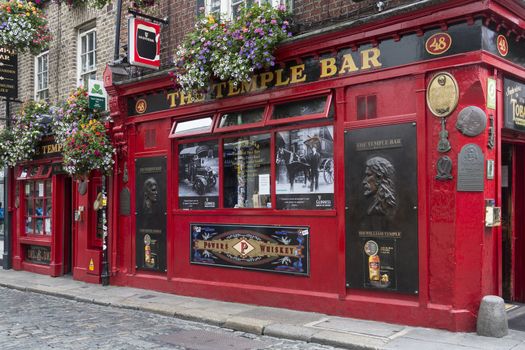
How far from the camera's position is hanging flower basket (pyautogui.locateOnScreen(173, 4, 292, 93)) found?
8.41 meters

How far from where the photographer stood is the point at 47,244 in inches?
548

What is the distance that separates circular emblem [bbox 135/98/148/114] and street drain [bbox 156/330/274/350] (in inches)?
202

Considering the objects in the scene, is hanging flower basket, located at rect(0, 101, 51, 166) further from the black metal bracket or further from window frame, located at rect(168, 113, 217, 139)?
window frame, located at rect(168, 113, 217, 139)

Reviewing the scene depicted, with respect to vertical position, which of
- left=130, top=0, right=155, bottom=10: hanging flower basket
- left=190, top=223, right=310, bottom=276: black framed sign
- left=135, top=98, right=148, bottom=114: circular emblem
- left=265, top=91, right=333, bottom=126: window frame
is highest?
left=130, top=0, right=155, bottom=10: hanging flower basket

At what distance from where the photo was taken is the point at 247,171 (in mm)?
9414

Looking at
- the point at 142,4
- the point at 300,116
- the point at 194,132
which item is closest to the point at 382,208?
the point at 300,116

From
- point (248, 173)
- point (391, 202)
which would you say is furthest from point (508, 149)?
point (248, 173)

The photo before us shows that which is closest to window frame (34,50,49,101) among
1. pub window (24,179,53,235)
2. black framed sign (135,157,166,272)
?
pub window (24,179,53,235)

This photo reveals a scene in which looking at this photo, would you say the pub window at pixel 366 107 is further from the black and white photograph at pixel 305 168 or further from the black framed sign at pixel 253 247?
the black framed sign at pixel 253 247

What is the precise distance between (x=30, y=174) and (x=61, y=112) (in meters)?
3.17

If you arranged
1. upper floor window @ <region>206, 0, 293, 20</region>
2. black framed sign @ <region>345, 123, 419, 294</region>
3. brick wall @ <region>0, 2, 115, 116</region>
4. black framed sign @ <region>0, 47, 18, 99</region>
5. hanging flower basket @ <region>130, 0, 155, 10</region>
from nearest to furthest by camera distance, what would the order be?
black framed sign @ <region>345, 123, 419, 294</region> → upper floor window @ <region>206, 0, 293, 20</region> → hanging flower basket @ <region>130, 0, 155, 10</region> → brick wall @ <region>0, 2, 115, 116</region> → black framed sign @ <region>0, 47, 18, 99</region>

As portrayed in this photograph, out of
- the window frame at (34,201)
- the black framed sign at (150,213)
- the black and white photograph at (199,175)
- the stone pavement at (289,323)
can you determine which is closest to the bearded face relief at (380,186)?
the stone pavement at (289,323)

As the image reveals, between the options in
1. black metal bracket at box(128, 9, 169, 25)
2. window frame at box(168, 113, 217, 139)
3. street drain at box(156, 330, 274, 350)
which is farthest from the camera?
black metal bracket at box(128, 9, 169, 25)

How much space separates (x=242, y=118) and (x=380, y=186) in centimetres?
293
